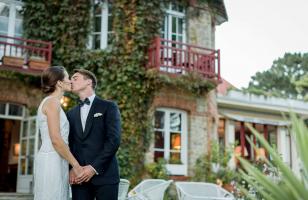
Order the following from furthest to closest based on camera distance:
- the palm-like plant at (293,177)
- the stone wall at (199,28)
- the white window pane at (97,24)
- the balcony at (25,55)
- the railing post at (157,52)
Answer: the stone wall at (199,28) → the white window pane at (97,24) → the railing post at (157,52) → the balcony at (25,55) → the palm-like plant at (293,177)

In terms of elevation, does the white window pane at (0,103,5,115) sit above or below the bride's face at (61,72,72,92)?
above

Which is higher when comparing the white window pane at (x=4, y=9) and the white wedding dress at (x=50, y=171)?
the white window pane at (x=4, y=9)

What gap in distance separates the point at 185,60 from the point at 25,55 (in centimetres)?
445

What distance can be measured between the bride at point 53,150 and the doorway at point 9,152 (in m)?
11.5

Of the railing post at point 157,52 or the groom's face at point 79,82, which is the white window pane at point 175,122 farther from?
the groom's face at point 79,82

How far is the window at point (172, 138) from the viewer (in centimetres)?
1298

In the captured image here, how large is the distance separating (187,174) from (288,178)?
12.1 m

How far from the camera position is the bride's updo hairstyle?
3.72 m

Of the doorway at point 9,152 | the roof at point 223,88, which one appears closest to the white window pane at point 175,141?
the roof at point 223,88

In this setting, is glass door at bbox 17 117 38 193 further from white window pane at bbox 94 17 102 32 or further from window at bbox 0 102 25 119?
white window pane at bbox 94 17 102 32

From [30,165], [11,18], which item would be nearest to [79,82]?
[30,165]

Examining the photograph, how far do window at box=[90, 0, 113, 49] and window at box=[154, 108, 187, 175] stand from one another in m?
2.58

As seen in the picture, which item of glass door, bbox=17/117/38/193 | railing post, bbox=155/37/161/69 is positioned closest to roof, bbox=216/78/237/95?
railing post, bbox=155/37/161/69

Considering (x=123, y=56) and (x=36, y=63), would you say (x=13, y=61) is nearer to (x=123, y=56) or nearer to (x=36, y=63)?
(x=36, y=63)
